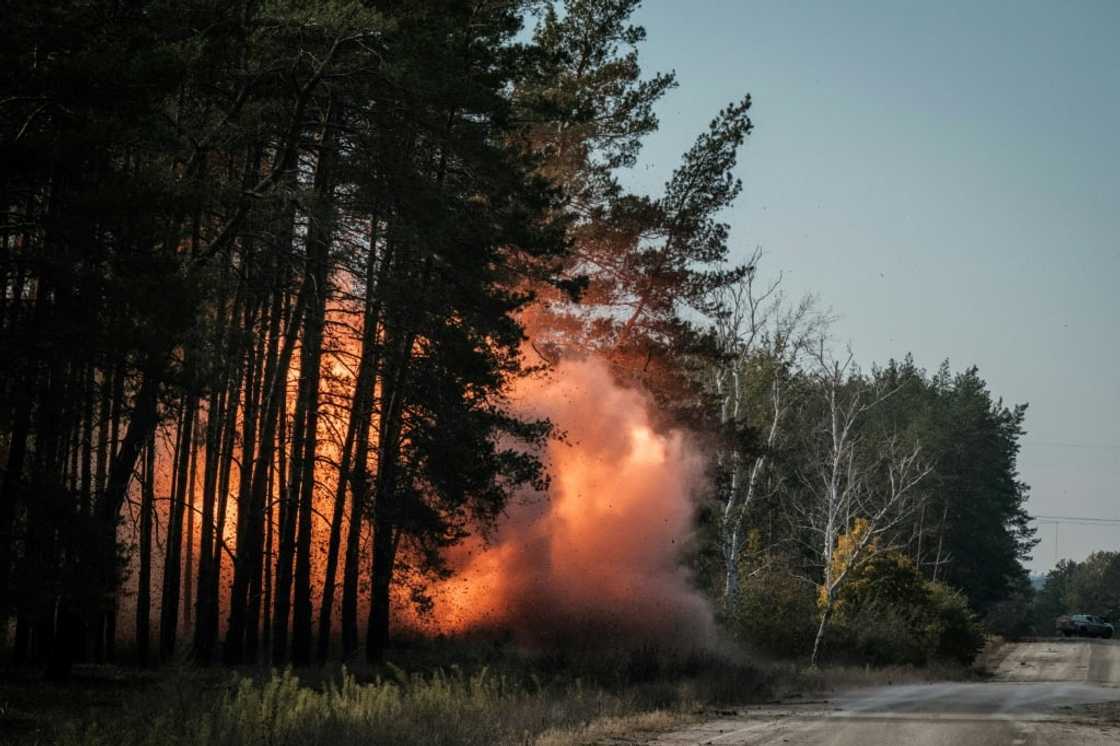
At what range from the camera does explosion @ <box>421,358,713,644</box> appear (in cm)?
3791

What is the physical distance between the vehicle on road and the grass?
7185cm

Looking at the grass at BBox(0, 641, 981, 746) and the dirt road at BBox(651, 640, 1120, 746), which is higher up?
the grass at BBox(0, 641, 981, 746)

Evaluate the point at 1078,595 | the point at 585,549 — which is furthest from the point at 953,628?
the point at 1078,595

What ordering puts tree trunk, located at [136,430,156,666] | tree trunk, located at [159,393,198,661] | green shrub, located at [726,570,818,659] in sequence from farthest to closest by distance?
green shrub, located at [726,570,818,659]
tree trunk, located at [136,430,156,666]
tree trunk, located at [159,393,198,661]

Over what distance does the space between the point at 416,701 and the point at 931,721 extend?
8.95 m

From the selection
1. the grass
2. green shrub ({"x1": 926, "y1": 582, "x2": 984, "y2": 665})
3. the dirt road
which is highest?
green shrub ({"x1": 926, "y1": 582, "x2": 984, "y2": 665})

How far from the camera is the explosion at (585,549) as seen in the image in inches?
1492

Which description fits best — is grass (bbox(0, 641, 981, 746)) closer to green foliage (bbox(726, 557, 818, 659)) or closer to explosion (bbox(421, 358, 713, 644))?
explosion (bbox(421, 358, 713, 644))

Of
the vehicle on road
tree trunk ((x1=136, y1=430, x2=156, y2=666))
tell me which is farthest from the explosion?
the vehicle on road

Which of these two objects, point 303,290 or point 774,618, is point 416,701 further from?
point 774,618

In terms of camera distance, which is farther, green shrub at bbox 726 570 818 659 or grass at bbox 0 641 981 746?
green shrub at bbox 726 570 818 659

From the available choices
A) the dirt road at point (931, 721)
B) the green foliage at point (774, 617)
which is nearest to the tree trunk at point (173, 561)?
the dirt road at point (931, 721)

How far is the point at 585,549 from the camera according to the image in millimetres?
38938

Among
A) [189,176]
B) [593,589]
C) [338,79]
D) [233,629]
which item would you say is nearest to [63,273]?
[189,176]
